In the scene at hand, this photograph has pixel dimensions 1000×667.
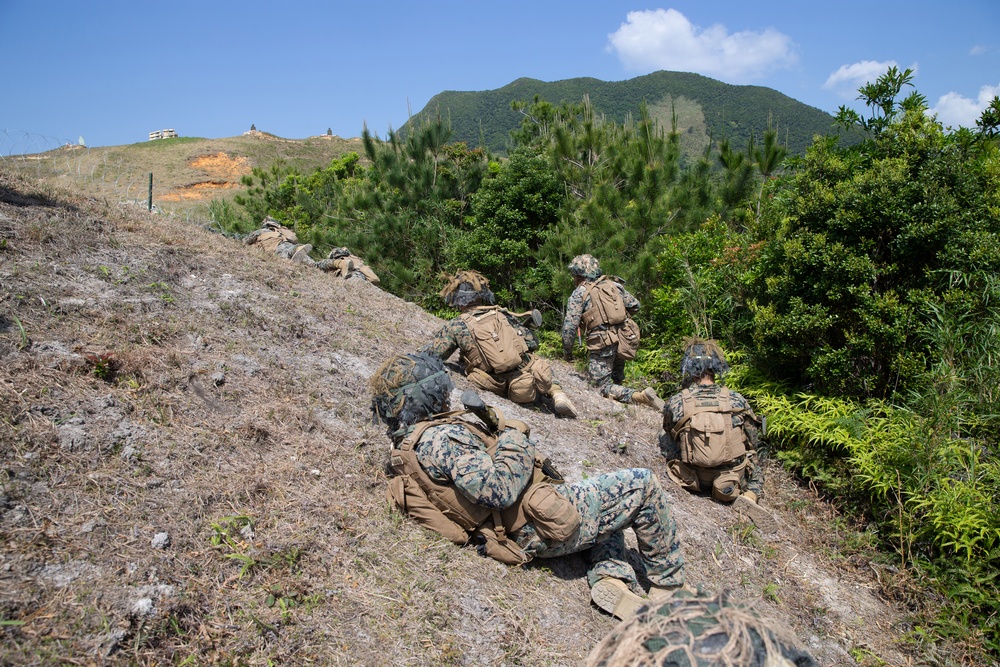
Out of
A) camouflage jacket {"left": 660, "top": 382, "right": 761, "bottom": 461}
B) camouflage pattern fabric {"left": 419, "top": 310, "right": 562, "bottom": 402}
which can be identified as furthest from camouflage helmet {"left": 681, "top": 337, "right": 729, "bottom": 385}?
camouflage pattern fabric {"left": 419, "top": 310, "right": 562, "bottom": 402}

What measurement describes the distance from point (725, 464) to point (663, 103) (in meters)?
57.1

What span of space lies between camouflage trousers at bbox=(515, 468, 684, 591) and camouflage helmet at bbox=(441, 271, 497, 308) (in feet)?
9.12

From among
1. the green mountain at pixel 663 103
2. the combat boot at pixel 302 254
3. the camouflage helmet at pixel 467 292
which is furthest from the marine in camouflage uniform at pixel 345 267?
the green mountain at pixel 663 103

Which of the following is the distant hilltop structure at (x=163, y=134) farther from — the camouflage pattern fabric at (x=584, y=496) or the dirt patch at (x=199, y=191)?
the camouflage pattern fabric at (x=584, y=496)

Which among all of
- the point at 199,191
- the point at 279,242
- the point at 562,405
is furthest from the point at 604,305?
the point at 199,191

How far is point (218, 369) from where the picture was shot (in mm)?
4438

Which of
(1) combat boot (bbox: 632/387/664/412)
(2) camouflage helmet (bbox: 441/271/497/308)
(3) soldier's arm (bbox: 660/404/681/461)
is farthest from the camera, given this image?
(1) combat boot (bbox: 632/387/664/412)

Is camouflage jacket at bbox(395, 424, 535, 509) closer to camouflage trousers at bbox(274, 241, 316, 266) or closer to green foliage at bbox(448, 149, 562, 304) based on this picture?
camouflage trousers at bbox(274, 241, 316, 266)

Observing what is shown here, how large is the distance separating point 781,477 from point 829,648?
1.80 m

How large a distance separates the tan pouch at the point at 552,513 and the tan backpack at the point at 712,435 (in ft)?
6.02

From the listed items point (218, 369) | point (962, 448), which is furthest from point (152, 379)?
point (962, 448)

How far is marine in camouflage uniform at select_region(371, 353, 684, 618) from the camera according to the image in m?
3.18

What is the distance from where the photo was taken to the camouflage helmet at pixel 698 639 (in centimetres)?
151

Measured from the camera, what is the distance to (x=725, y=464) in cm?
470
